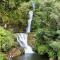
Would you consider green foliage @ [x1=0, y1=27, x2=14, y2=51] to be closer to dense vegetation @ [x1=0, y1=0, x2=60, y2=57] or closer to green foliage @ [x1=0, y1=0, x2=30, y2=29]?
dense vegetation @ [x1=0, y1=0, x2=60, y2=57]

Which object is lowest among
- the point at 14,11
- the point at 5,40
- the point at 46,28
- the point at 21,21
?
the point at 5,40

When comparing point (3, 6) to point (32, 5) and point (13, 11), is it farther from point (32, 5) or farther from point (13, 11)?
point (32, 5)

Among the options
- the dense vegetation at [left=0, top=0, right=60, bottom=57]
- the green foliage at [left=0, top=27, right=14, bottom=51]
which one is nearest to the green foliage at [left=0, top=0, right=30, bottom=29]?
the dense vegetation at [left=0, top=0, right=60, bottom=57]

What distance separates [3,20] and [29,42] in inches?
113

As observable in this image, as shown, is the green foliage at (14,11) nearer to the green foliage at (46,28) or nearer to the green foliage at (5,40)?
the green foliage at (5,40)

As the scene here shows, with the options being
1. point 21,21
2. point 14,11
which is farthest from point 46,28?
point 14,11

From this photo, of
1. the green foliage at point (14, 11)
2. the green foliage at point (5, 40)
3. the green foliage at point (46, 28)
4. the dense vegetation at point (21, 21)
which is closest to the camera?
the green foliage at point (46, 28)

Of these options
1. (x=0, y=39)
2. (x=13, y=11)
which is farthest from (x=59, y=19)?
(x=13, y=11)

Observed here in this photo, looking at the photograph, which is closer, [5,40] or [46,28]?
[46,28]

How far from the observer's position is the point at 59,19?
10.7 m

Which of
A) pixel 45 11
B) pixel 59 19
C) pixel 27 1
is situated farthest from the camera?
pixel 27 1

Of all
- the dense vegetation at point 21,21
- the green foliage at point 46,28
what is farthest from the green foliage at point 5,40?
the green foliage at point 46,28

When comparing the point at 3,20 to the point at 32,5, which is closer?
the point at 3,20

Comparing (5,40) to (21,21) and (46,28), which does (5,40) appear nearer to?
(46,28)
